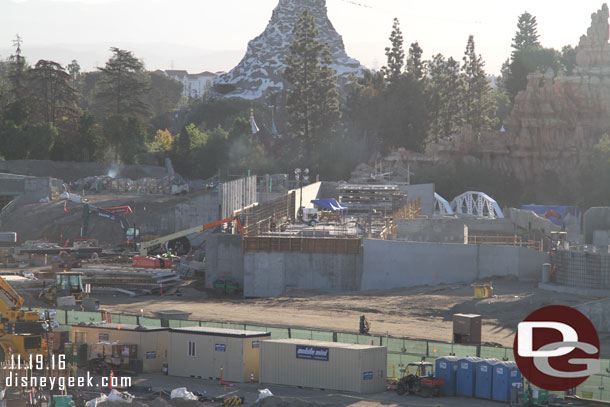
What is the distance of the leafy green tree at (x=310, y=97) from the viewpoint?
364 feet

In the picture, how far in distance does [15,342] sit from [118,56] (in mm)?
95580

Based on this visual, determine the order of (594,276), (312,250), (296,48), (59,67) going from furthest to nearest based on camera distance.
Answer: (59,67), (296,48), (312,250), (594,276)

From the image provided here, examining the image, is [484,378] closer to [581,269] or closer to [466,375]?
[466,375]

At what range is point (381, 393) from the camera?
32188 millimetres

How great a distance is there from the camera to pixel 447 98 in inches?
4656

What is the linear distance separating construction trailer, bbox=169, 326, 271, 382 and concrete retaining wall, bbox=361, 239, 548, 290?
22.0m

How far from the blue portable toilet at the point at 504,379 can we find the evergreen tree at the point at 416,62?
85432mm

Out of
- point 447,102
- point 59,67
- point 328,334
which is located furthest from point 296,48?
point 328,334

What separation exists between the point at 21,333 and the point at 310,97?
7861cm

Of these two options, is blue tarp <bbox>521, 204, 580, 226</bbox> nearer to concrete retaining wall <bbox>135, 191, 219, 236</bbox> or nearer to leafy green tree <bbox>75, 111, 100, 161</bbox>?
concrete retaining wall <bbox>135, 191, 219, 236</bbox>

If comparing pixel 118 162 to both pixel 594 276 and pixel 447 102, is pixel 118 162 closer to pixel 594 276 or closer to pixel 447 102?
pixel 447 102

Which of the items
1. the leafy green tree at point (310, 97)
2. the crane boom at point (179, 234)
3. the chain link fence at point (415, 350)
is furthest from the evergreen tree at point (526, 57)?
the chain link fence at point (415, 350)

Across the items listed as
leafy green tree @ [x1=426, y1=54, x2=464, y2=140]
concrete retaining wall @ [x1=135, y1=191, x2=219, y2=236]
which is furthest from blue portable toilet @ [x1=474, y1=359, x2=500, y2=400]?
leafy green tree @ [x1=426, y1=54, x2=464, y2=140]

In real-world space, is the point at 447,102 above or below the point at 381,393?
above
